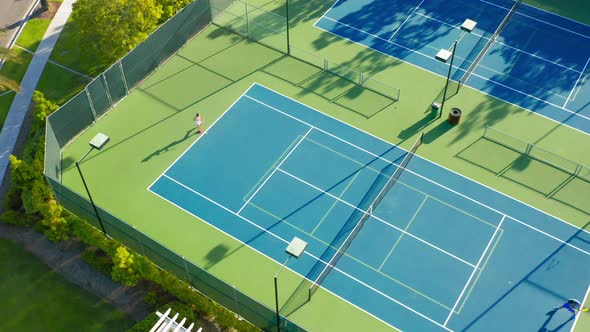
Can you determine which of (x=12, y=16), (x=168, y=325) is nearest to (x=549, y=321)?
(x=168, y=325)

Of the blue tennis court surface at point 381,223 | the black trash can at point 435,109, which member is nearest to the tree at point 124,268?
the blue tennis court surface at point 381,223

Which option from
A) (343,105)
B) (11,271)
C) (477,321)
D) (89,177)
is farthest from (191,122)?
(477,321)

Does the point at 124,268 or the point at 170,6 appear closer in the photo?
the point at 124,268

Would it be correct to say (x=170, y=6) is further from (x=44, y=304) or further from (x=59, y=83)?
(x=44, y=304)

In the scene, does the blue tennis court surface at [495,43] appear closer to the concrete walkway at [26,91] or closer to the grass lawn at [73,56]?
the grass lawn at [73,56]

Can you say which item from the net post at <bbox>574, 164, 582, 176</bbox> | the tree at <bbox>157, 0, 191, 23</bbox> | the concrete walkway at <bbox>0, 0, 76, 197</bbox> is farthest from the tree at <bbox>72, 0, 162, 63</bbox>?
the net post at <bbox>574, 164, 582, 176</bbox>

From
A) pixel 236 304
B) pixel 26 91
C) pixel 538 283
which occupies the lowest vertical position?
pixel 538 283
